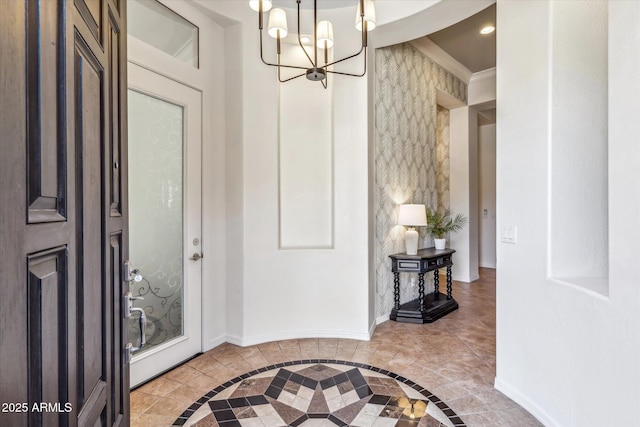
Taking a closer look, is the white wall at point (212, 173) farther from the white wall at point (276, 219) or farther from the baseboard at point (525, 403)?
the baseboard at point (525, 403)

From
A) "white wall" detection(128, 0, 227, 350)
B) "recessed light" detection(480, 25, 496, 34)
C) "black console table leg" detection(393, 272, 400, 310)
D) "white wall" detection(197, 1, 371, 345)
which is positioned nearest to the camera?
"white wall" detection(128, 0, 227, 350)

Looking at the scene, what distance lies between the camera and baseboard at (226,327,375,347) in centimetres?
299

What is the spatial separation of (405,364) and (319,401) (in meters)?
0.85

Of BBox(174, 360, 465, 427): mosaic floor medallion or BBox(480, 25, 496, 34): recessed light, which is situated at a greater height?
BBox(480, 25, 496, 34): recessed light

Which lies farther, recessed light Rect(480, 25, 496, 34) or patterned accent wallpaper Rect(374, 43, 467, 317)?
recessed light Rect(480, 25, 496, 34)

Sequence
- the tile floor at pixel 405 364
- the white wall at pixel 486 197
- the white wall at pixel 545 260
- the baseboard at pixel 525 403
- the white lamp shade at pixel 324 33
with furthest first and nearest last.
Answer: the white wall at pixel 486 197 → the white lamp shade at pixel 324 33 → the tile floor at pixel 405 364 → the baseboard at pixel 525 403 → the white wall at pixel 545 260

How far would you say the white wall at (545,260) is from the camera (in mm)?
1343

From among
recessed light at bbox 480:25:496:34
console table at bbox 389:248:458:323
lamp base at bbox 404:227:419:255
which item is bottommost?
console table at bbox 389:248:458:323

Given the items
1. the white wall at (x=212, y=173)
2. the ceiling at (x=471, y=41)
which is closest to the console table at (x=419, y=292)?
the white wall at (x=212, y=173)

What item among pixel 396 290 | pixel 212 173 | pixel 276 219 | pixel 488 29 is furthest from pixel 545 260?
pixel 488 29

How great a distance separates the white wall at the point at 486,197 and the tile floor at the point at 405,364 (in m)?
3.33

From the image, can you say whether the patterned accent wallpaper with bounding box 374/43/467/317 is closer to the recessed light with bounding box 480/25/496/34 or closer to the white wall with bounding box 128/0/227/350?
the recessed light with bounding box 480/25/496/34

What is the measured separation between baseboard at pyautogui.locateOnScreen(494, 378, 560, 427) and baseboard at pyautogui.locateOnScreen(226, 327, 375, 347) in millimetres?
1190

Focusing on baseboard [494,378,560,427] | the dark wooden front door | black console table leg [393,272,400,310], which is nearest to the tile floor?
baseboard [494,378,560,427]
